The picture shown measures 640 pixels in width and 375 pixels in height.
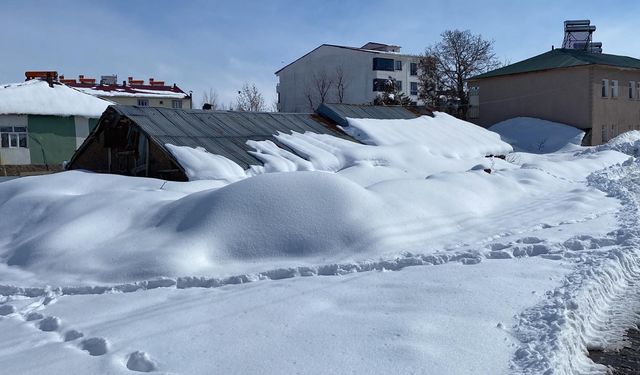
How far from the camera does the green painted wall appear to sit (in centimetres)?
3203

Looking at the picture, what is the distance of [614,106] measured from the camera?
3500 cm

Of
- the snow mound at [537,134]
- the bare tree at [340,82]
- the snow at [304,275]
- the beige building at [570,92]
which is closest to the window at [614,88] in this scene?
the beige building at [570,92]

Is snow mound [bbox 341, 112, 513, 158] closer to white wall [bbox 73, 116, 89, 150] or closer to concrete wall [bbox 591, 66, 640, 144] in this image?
concrete wall [bbox 591, 66, 640, 144]

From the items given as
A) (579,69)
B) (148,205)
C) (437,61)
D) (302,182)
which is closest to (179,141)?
(148,205)

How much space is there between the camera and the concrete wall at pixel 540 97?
33344 millimetres

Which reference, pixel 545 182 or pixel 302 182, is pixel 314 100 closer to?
pixel 545 182

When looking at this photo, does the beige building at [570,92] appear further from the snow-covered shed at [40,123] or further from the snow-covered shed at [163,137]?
Answer: the snow-covered shed at [40,123]

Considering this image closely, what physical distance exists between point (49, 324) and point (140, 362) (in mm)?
1642

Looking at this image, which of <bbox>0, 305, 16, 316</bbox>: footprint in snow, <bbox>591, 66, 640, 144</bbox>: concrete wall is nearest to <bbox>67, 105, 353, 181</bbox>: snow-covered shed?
<bbox>0, 305, 16, 316</bbox>: footprint in snow

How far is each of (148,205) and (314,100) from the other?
48.8 metres

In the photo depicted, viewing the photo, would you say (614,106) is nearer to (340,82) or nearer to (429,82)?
(429,82)

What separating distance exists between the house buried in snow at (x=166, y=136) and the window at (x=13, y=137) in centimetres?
1703

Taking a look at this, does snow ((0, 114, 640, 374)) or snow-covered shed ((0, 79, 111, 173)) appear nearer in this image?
snow ((0, 114, 640, 374))

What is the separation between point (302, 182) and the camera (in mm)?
9805
